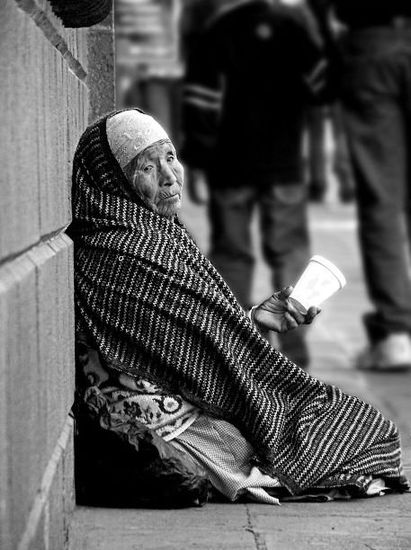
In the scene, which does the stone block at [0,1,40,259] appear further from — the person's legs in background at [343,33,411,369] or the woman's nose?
the person's legs in background at [343,33,411,369]

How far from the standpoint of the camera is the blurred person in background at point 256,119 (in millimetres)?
7332

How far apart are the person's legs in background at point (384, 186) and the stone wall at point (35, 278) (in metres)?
3.53

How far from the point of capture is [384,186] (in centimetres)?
716

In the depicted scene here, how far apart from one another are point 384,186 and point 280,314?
10.2ft

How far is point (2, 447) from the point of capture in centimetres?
242

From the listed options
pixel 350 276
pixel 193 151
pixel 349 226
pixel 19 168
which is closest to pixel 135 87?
pixel 349 226

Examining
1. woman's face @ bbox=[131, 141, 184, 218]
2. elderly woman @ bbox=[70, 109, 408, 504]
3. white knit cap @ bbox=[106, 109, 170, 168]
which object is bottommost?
elderly woman @ bbox=[70, 109, 408, 504]

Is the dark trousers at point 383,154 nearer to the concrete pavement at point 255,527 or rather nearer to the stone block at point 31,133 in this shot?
the concrete pavement at point 255,527

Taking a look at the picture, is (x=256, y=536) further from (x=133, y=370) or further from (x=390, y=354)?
(x=390, y=354)

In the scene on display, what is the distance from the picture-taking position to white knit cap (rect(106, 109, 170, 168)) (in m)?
3.93

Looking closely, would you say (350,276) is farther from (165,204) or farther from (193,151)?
(165,204)

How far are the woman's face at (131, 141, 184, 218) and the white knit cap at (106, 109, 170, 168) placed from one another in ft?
0.08

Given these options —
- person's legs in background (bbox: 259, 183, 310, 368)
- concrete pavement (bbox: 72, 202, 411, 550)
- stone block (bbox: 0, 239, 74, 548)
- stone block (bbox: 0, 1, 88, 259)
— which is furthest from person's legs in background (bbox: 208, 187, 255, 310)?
stone block (bbox: 0, 239, 74, 548)

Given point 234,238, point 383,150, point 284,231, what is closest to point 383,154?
point 383,150
